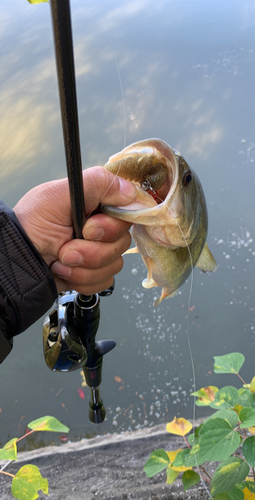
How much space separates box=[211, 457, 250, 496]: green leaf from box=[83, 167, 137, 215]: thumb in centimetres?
62

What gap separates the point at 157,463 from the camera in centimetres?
99

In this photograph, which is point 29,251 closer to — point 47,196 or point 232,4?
point 47,196

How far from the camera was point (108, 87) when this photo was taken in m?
1.87

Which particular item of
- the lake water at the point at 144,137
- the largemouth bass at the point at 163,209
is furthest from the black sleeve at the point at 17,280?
the lake water at the point at 144,137

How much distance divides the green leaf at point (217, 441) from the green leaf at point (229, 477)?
8 cm

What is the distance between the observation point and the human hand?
2.28 ft

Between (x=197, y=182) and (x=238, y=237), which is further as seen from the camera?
→ (x=238, y=237)

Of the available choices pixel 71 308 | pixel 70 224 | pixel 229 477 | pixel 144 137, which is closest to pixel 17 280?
pixel 70 224

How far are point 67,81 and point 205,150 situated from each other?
5.00 feet

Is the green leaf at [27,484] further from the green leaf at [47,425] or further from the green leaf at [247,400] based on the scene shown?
the green leaf at [247,400]

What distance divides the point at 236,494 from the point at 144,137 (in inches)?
58.0

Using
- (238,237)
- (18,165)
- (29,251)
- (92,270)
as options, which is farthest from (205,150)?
(29,251)

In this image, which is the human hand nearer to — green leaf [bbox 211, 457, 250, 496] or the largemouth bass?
the largemouth bass

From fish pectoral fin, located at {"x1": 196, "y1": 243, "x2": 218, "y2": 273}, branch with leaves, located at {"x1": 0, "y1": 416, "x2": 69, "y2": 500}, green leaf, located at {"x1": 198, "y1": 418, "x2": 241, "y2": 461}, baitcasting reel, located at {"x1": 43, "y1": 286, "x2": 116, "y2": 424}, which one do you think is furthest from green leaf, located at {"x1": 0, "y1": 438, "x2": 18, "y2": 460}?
fish pectoral fin, located at {"x1": 196, "y1": 243, "x2": 218, "y2": 273}
